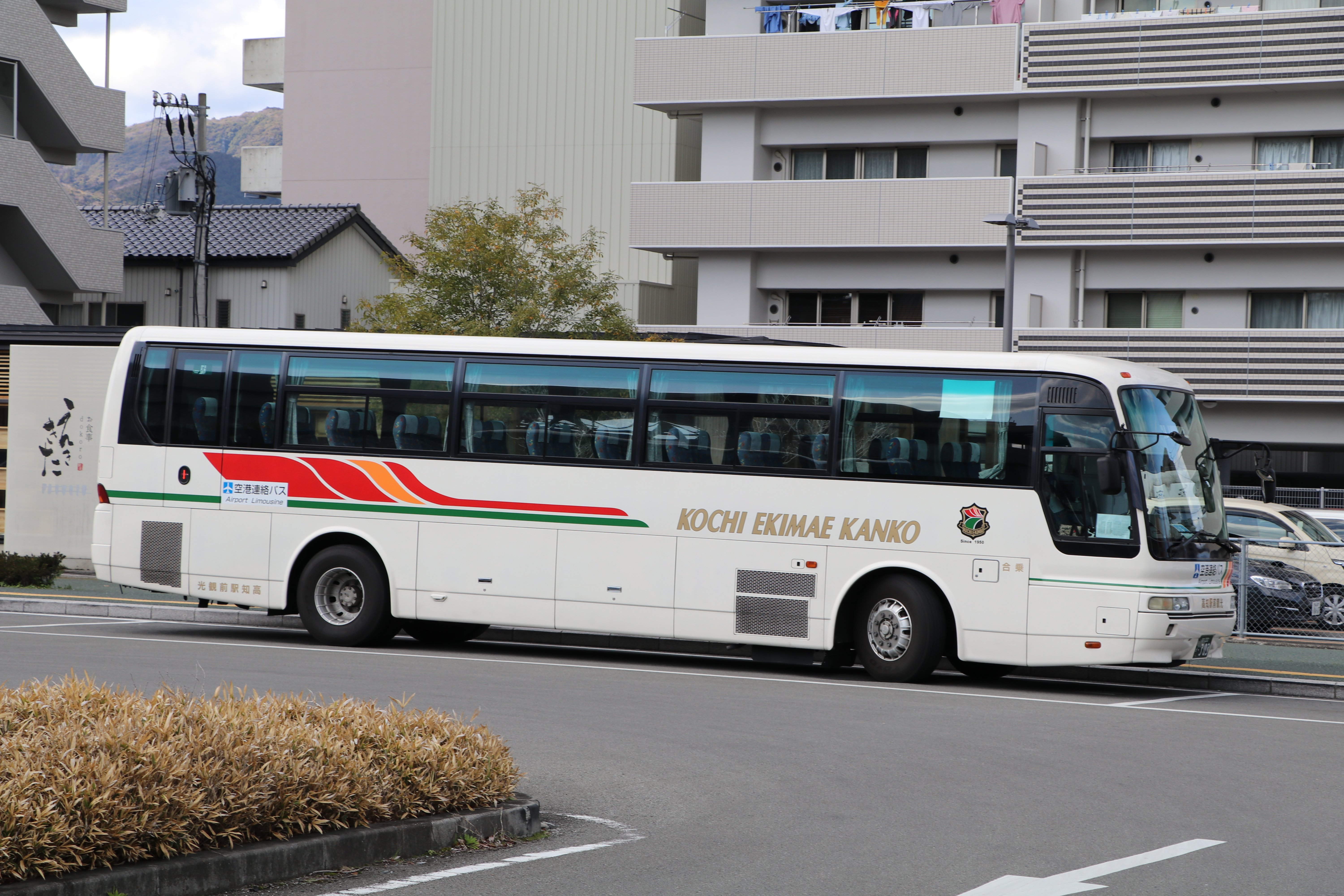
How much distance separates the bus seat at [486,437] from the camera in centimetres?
1603

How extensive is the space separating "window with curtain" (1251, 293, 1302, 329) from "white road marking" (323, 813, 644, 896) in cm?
3168

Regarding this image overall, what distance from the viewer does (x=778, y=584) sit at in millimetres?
15070

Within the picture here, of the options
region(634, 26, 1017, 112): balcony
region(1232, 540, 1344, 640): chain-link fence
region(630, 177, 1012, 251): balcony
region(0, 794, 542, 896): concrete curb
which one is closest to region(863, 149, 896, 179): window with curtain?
region(630, 177, 1012, 251): balcony

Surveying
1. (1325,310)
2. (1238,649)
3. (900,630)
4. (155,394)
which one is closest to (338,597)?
(155,394)

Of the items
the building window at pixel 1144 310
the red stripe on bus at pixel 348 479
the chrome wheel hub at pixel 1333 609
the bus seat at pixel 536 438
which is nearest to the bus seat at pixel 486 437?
the bus seat at pixel 536 438

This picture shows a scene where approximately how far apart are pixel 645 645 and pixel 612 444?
314 centimetres

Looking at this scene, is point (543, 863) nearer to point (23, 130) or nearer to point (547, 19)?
point (23, 130)

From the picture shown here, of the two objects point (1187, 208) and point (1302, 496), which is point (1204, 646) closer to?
point (1302, 496)

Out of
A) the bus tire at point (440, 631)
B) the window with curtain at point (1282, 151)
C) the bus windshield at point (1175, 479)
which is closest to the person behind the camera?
the bus windshield at point (1175, 479)

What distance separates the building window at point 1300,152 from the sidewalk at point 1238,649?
19.8 metres

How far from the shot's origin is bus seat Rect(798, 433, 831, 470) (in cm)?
1500

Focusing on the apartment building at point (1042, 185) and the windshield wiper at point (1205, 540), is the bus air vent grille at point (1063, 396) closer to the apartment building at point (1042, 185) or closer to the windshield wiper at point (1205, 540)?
the windshield wiper at point (1205, 540)

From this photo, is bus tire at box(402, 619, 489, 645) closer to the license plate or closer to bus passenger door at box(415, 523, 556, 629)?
bus passenger door at box(415, 523, 556, 629)

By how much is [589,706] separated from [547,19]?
37.6 metres
